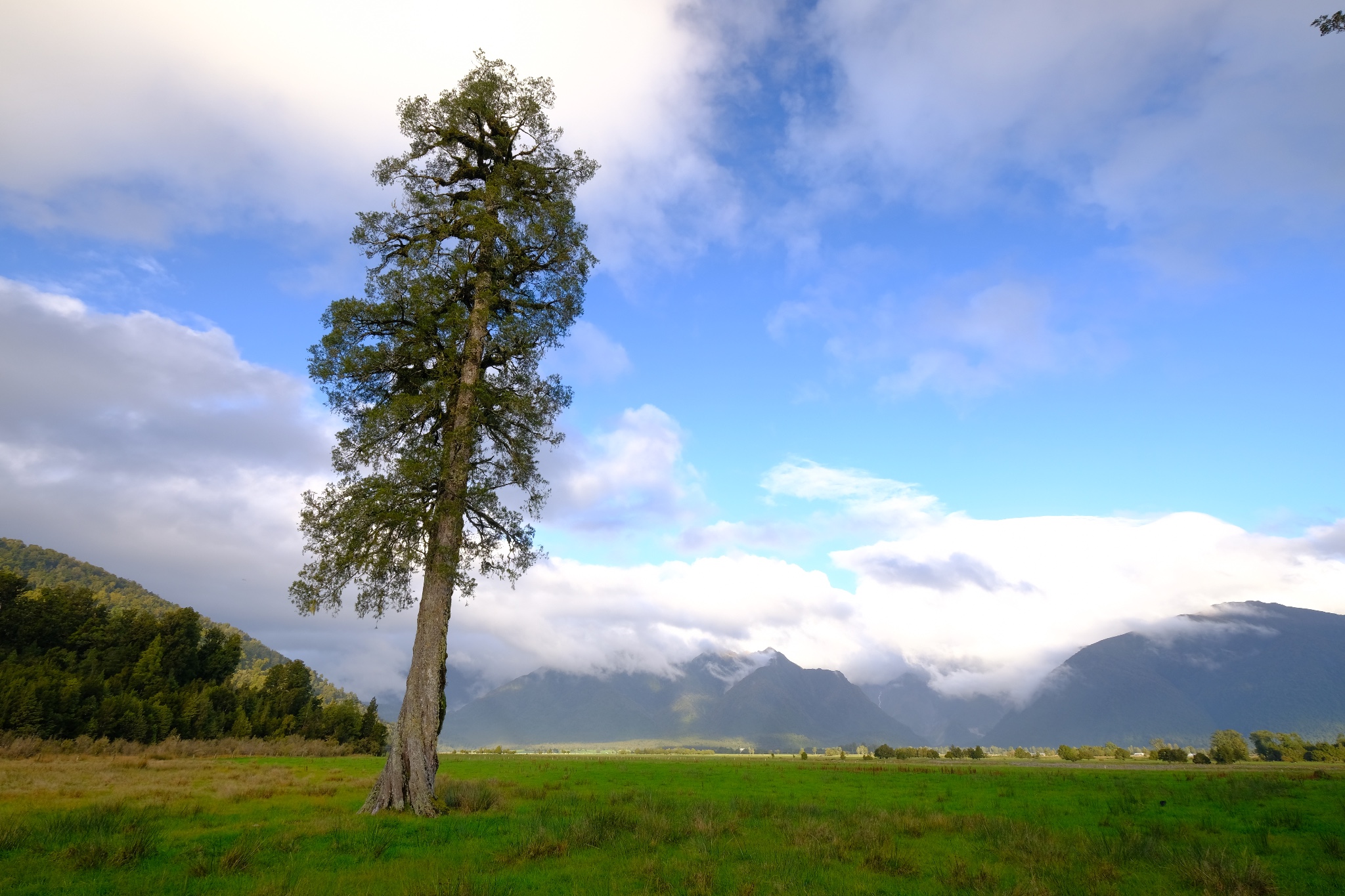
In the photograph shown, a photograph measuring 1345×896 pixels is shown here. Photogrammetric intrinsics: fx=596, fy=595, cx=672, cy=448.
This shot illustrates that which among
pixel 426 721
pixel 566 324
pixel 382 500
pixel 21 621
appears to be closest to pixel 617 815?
pixel 426 721

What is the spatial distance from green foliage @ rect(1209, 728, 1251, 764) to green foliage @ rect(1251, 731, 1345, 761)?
2.95m

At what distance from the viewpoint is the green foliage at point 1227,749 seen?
197 feet

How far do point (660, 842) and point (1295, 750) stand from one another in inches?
3741

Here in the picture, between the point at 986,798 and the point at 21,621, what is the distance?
271 ft

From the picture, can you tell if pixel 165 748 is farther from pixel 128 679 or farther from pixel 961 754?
pixel 961 754

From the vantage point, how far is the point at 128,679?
59562 mm

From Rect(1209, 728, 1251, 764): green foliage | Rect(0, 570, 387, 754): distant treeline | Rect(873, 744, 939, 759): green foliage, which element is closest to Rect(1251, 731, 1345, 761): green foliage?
Rect(1209, 728, 1251, 764): green foliage

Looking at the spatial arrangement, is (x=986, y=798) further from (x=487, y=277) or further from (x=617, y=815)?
(x=487, y=277)

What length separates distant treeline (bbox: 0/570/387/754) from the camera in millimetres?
47438

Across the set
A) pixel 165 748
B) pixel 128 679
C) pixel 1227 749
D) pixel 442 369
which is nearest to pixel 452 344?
pixel 442 369

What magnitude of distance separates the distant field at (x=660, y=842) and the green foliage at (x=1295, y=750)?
58.6 m

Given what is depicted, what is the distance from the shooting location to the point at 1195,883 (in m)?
8.98

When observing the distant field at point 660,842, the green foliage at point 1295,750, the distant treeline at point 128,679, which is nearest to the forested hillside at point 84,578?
the distant treeline at point 128,679

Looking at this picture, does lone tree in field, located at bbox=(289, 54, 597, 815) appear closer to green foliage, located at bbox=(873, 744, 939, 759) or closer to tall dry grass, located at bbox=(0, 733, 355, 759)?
tall dry grass, located at bbox=(0, 733, 355, 759)
